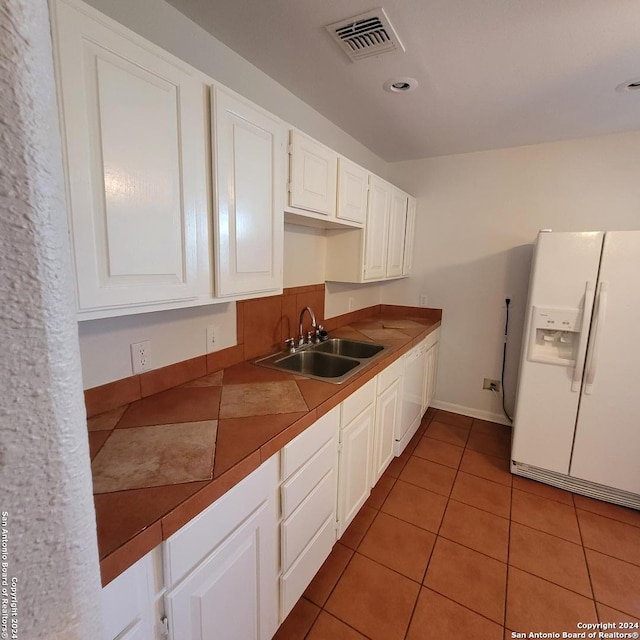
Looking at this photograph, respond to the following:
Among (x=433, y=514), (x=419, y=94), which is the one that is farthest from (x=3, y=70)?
(x=433, y=514)

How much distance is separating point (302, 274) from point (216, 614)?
69.4 inches

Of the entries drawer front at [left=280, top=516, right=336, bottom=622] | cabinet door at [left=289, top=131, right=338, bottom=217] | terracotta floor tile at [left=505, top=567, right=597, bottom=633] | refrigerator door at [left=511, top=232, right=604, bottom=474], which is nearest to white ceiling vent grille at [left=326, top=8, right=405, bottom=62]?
cabinet door at [left=289, top=131, right=338, bottom=217]

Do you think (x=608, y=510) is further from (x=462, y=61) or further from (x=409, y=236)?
(x=462, y=61)

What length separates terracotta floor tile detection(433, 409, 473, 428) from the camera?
3.16 metres

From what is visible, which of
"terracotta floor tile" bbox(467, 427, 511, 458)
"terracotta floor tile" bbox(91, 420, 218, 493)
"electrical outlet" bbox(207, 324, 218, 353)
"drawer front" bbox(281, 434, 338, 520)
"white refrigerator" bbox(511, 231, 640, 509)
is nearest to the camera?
"terracotta floor tile" bbox(91, 420, 218, 493)

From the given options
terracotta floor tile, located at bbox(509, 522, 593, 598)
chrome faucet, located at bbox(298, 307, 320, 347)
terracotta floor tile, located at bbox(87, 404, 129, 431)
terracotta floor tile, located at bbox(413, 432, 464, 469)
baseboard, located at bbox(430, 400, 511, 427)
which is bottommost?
terracotta floor tile, located at bbox(509, 522, 593, 598)

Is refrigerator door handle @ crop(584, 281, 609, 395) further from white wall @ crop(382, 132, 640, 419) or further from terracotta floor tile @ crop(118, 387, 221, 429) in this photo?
terracotta floor tile @ crop(118, 387, 221, 429)

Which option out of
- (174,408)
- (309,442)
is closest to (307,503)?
(309,442)

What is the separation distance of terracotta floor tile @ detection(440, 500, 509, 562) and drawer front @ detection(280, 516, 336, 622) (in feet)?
2.34

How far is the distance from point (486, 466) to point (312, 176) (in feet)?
7.65

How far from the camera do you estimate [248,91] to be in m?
1.73

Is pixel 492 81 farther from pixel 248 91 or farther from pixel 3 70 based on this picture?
pixel 3 70

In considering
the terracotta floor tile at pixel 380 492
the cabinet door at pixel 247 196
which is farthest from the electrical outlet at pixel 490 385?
the cabinet door at pixel 247 196

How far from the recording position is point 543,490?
90.8 inches
